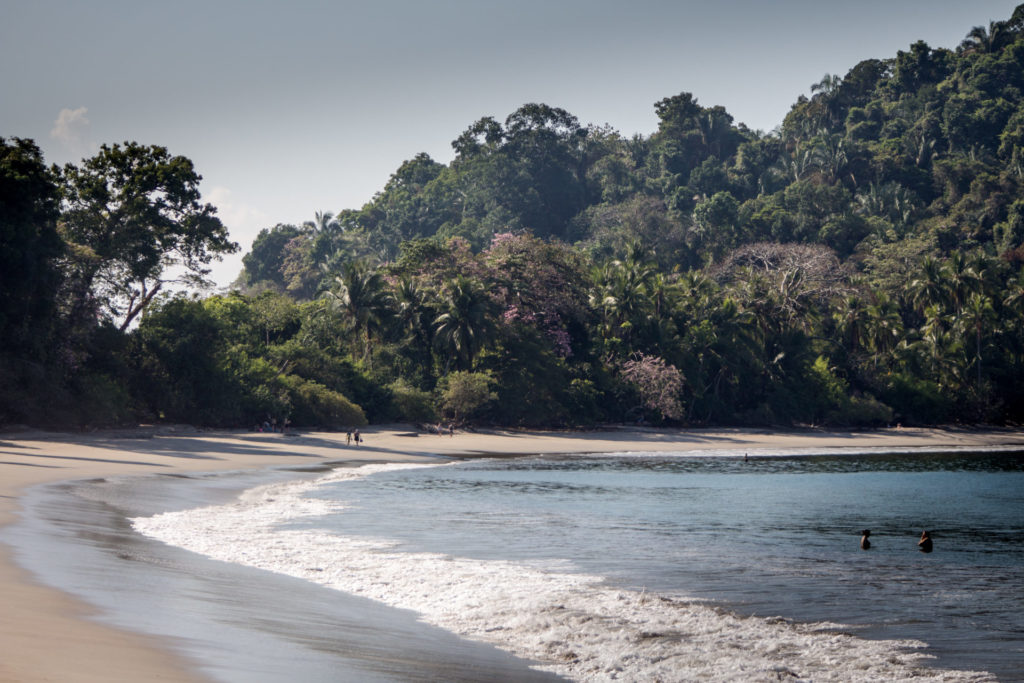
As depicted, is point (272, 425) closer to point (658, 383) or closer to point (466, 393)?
point (466, 393)

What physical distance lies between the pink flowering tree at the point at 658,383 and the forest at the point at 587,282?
182mm

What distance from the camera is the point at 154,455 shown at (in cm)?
3447

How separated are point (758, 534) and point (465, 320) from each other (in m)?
37.6

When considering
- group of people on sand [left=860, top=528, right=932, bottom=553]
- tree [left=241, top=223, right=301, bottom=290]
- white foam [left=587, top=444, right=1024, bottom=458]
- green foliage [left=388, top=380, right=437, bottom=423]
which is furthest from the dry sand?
tree [left=241, top=223, right=301, bottom=290]

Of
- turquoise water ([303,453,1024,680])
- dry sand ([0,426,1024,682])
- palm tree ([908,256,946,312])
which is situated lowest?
turquoise water ([303,453,1024,680])

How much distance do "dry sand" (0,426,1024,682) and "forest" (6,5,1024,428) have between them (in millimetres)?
2888

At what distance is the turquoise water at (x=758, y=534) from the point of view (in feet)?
45.4

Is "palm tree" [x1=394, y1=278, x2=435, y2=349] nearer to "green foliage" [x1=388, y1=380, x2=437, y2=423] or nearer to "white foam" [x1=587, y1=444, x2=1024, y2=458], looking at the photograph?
"green foliage" [x1=388, y1=380, x2=437, y2=423]

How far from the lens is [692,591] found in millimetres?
14664

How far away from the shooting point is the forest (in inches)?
1784

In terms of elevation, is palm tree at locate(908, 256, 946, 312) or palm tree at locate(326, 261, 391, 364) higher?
palm tree at locate(908, 256, 946, 312)

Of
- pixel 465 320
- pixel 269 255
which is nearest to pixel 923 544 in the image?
pixel 465 320

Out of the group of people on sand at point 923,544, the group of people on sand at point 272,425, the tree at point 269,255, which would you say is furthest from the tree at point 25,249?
the tree at point 269,255

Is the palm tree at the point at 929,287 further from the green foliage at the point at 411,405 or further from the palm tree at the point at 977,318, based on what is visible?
the green foliage at the point at 411,405
